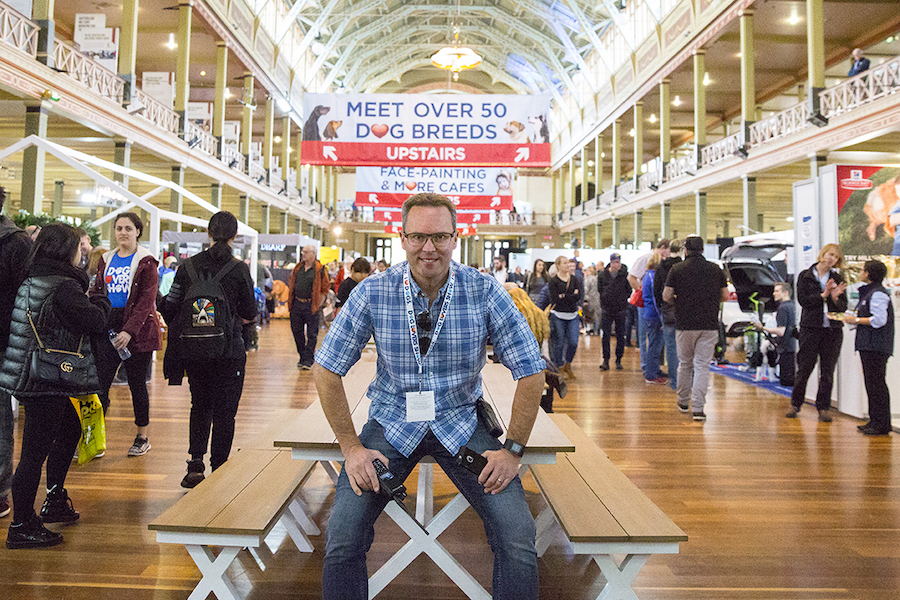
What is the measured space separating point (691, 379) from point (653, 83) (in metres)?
17.5

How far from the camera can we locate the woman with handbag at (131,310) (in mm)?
3559

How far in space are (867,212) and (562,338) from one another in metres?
3.37

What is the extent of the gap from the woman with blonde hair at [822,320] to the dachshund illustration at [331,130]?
232 inches

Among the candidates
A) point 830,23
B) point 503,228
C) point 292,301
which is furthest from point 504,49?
point 292,301

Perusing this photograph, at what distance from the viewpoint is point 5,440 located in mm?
2861

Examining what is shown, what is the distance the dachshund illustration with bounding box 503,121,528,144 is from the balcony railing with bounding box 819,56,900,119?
7.13m

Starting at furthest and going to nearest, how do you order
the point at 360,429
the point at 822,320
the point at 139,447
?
the point at 822,320, the point at 139,447, the point at 360,429

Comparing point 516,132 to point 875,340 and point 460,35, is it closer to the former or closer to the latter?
point 875,340

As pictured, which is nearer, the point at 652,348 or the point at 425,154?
the point at 652,348

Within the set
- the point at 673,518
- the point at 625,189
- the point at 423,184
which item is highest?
the point at 625,189

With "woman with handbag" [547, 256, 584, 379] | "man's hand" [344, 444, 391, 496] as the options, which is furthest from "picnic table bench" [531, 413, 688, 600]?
"woman with handbag" [547, 256, 584, 379]

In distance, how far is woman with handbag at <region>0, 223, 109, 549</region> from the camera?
2.54 meters

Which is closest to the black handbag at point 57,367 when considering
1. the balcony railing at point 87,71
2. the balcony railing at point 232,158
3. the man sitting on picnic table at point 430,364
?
the man sitting on picnic table at point 430,364

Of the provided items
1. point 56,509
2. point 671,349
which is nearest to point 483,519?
point 56,509
